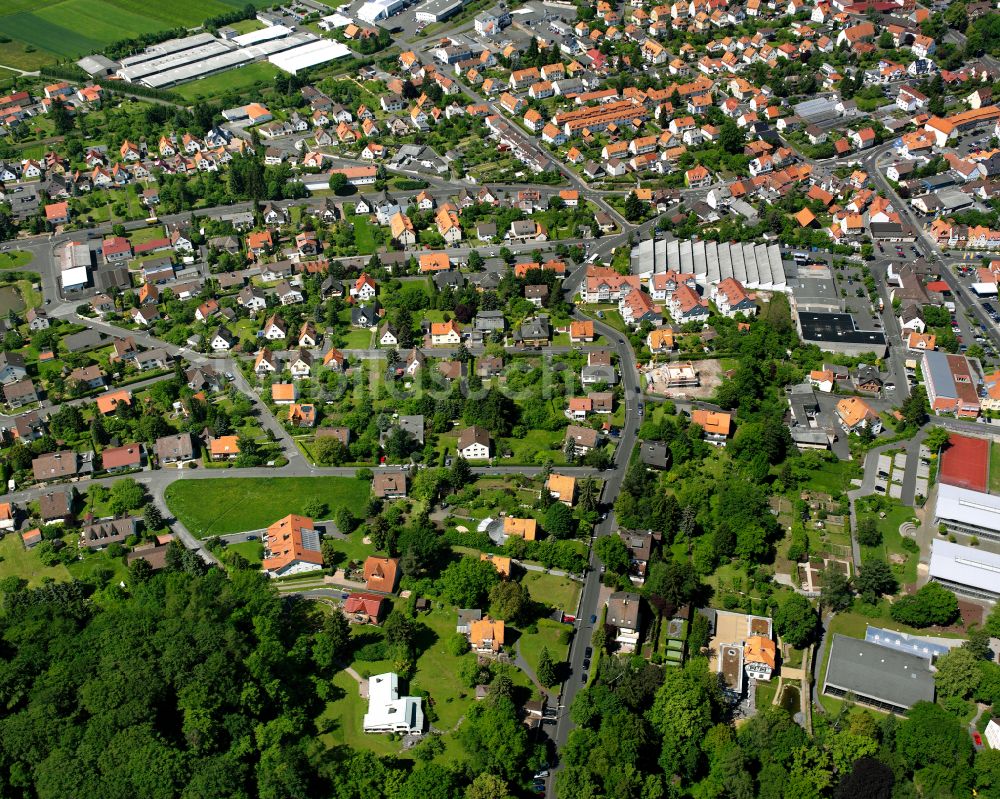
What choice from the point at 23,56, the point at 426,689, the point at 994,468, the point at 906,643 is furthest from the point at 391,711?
the point at 23,56

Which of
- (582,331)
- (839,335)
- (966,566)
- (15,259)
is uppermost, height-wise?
(15,259)

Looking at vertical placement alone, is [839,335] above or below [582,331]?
above

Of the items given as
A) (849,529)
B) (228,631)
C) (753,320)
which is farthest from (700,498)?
(228,631)

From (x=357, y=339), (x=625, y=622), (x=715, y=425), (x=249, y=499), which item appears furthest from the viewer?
(x=357, y=339)

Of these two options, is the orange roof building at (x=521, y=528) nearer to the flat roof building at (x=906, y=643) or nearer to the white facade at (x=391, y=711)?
the white facade at (x=391, y=711)

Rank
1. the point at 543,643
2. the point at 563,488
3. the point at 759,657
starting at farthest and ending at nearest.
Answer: the point at 563,488 → the point at 543,643 → the point at 759,657

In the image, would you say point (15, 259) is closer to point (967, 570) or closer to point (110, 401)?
point (110, 401)

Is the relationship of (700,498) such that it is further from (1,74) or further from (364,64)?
(1,74)
